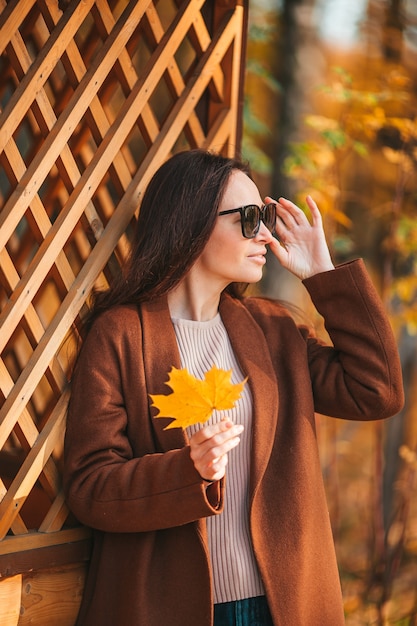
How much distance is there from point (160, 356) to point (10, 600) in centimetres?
66

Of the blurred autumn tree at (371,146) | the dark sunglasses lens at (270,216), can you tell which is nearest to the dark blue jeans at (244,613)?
the dark sunglasses lens at (270,216)

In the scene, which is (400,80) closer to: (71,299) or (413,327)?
(413,327)

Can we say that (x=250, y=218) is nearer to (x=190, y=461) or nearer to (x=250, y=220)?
(x=250, y=220)

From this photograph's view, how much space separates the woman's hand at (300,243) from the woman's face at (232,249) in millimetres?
104

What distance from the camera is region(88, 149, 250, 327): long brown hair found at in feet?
6.49

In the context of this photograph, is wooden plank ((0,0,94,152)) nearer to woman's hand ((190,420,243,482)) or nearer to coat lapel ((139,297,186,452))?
coat lapel ((139,297,186,452))

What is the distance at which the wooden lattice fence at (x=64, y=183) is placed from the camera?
1.87 metres

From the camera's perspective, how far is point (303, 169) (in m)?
4.16

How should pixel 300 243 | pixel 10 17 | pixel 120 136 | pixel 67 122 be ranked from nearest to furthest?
pixel 10 17 → pixel 67 122 → pixel 120 136 → pixel 300 243

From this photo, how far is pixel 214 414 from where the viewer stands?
1.88 m

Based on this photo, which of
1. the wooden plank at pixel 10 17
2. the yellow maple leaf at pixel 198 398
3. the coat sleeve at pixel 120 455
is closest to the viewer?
the yellow maple leaf at pixel 198 398

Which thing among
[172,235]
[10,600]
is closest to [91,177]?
[172,235]

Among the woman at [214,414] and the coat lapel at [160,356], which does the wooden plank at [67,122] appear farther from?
the coat lapel at [160,356]

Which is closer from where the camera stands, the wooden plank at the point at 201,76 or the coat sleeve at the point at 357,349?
the coat sleeve at the point at 357,349
